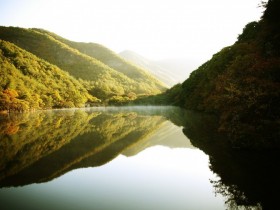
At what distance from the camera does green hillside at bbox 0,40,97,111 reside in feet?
316

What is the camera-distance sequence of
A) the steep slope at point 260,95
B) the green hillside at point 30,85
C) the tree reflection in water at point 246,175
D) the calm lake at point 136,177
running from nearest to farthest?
the tree reflection in water at point 246,175, the calm lake at point 136,177, the steep slope at point 260,95, the green hillside at point 30,85

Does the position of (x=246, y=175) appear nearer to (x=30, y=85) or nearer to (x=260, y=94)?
(x=260, y=94)

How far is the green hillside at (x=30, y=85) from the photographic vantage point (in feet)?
316

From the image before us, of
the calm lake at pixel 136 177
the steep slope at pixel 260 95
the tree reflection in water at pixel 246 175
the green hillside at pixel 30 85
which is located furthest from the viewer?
the green hillside at pixel 30 85

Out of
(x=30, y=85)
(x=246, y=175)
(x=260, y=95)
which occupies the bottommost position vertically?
(x=246, y=175)

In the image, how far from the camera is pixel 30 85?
127 meters

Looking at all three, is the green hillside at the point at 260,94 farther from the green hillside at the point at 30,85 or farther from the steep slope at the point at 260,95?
the green hillside at the point at 30,85

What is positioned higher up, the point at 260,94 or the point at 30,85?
the point at 30,85

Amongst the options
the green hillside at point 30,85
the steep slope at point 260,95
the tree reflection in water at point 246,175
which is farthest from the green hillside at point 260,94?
the green hillside at point 30,85

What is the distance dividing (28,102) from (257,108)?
9562cm

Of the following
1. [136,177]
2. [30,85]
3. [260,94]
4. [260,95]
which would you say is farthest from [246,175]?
[30,85]

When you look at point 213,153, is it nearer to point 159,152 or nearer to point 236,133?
point 236,133

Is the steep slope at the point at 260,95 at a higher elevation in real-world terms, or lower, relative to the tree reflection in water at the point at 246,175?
higher

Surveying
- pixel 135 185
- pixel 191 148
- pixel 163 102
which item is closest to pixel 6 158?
pixel 135 185
